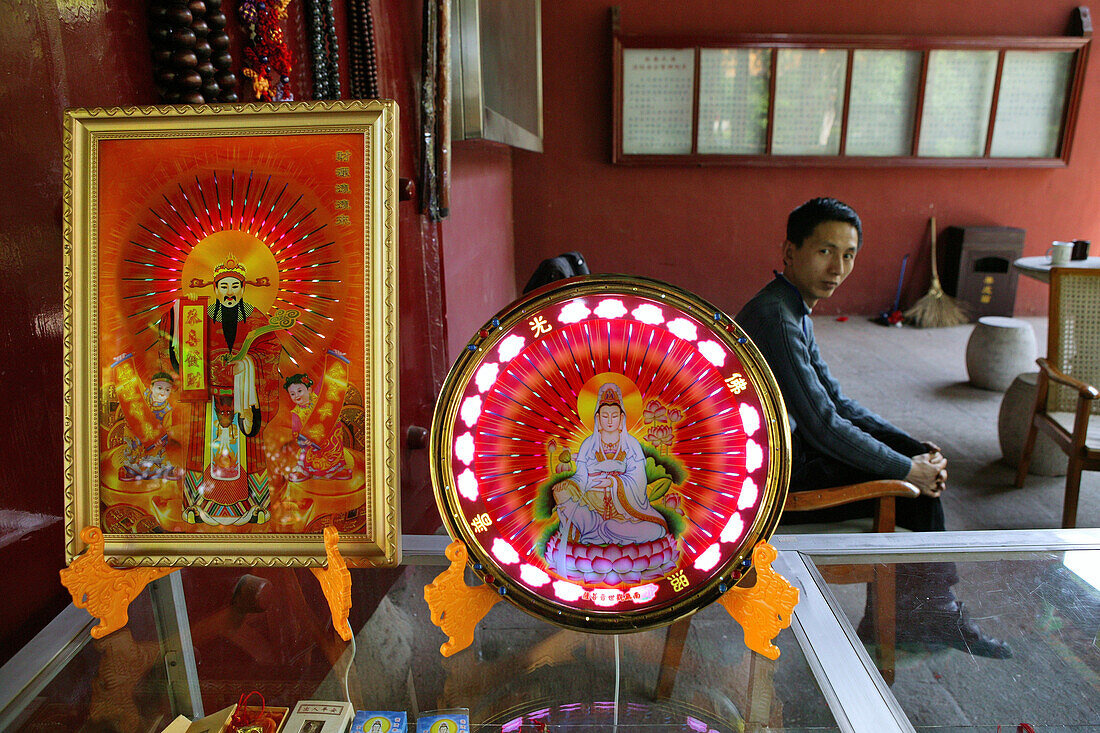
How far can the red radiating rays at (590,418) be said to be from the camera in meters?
0.77

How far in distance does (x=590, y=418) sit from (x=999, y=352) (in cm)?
354

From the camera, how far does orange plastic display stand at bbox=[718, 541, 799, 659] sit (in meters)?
0.80

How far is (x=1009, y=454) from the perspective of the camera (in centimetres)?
273

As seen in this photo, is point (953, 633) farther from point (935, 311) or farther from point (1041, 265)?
point (935, 311)

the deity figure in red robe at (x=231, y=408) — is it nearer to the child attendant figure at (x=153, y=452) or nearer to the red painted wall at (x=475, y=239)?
the child attendant figure at (x=153, y=452)

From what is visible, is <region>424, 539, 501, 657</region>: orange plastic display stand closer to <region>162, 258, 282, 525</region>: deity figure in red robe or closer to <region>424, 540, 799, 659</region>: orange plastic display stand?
<region>424, 540, 799, 659</region>: orange plastic display stand

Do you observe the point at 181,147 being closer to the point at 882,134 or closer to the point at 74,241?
the point at 74,241

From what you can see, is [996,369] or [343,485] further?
[996,369]

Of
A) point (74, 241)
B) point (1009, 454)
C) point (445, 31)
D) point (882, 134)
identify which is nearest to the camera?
point (74, 241)

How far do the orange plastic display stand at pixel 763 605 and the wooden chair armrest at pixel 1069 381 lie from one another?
71.8 inches

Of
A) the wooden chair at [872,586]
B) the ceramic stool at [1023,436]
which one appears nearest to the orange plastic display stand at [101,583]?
the wooden chair at [872,586]

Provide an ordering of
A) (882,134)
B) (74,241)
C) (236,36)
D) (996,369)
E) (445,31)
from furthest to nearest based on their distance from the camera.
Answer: (882,134) → (996,369) → (445,31) → (236,36) → (74,241)

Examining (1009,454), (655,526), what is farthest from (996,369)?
(655,526)

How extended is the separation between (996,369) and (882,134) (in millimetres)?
2056
